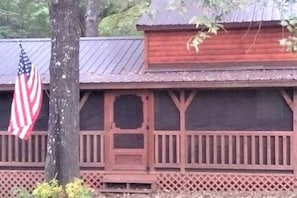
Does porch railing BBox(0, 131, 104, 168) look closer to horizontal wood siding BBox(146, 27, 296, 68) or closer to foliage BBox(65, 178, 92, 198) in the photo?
horizontal wood siding BBox(146, 27, 296, 68)

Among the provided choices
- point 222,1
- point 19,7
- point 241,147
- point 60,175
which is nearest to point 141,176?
point 241,147

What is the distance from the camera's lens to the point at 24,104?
1269 centimetres

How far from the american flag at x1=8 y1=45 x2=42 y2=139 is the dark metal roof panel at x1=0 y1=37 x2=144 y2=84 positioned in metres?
1.25

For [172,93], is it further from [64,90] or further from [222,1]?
[222,1]

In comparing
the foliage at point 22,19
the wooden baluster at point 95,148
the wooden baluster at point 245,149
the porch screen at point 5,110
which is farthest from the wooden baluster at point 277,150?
the foliage at point 22,19

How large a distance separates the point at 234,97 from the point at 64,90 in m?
4.22

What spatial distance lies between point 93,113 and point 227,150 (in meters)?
3.02

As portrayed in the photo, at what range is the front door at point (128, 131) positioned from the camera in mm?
13969

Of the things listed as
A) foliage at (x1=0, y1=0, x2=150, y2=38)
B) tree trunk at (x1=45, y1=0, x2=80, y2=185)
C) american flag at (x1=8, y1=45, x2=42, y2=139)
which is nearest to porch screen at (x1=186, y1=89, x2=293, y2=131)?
american flag at (x1=8, y1=45, x2=42, y2=139)

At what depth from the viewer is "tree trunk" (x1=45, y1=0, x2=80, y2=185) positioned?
1097cm

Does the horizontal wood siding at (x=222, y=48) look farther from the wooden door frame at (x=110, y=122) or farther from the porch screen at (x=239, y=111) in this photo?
the wooden door frame at (x=110, y=122)

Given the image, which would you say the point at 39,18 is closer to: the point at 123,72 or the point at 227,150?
the point at 123,72

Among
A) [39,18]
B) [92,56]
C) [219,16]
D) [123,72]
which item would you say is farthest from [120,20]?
[219,16]

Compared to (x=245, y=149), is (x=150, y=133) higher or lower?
higher
